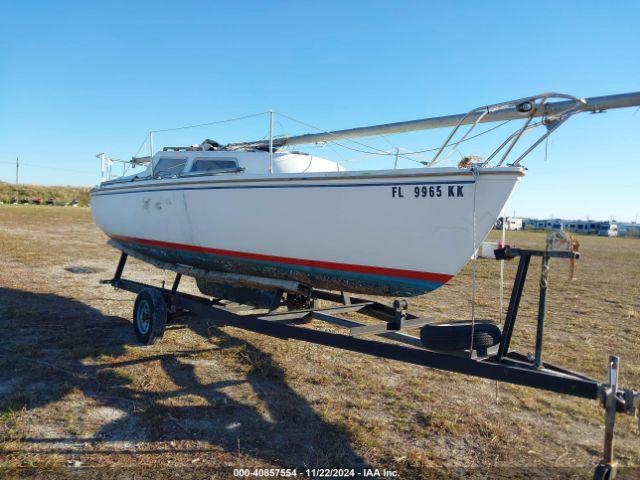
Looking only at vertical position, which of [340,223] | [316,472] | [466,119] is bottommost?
[316,472]

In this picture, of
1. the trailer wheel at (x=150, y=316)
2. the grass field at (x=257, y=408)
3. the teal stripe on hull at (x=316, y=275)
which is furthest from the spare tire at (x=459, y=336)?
the trailer wheel at (x=150, y=316)

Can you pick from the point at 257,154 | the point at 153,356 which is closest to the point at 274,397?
the point at 153,356

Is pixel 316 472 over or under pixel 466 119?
under

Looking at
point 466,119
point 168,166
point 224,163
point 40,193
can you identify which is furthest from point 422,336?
point 40,193

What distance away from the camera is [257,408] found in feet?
12.7

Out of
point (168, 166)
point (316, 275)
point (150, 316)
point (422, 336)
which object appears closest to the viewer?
Answer: point (422, 336)

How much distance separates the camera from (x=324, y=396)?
4145 millimetres

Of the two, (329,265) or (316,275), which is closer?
(329,265)

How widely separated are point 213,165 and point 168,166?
103cm

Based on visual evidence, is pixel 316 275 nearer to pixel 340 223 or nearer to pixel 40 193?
pixel 340 223

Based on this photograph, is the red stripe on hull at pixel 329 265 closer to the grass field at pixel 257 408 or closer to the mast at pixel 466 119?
the grass field at pixel 257 408

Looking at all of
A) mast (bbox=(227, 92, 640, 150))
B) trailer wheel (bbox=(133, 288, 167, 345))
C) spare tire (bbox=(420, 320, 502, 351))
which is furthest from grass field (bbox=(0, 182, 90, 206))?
spare tire (bbox=(420, 320, 502, 351))

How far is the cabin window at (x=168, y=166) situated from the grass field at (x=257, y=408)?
2.01 metres

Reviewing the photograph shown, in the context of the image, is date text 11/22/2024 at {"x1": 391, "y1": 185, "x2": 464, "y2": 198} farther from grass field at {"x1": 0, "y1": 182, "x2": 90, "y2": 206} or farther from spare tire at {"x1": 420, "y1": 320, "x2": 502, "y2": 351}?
grass field at {"x1": 0, "y1": 182, "x2": 90, "y2": 206}
